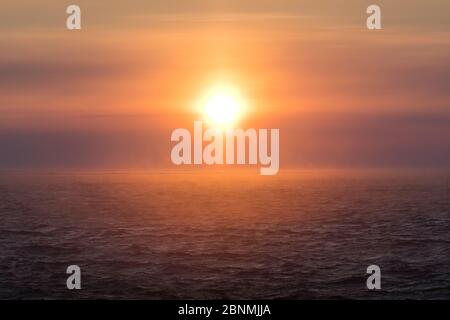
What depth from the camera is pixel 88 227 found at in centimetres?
8862

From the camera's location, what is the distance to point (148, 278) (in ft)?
164

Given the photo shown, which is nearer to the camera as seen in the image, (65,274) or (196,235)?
(65,274)

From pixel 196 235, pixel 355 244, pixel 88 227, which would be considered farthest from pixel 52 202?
pixel 355 244

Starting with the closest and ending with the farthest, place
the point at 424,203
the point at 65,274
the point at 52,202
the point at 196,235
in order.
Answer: the point at 65,274 → the point at 196,235 → the point at 424,203 → the point at 52,202

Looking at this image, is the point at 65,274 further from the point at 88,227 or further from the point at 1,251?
the point at 88,227

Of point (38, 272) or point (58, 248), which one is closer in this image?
point (38, 272)

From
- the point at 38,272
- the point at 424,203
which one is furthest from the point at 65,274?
the point at 424,203

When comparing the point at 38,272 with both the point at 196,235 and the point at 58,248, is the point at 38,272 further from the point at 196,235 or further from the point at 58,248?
the point at 196,235

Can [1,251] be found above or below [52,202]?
below

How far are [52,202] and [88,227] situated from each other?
46.1 m

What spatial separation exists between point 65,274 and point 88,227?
39.5m
